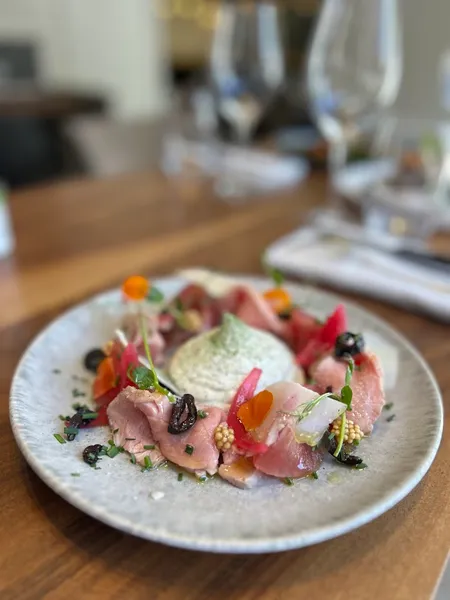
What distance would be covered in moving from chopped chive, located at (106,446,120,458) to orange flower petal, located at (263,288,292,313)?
11.7 inches

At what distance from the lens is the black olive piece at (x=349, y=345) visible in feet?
1.92

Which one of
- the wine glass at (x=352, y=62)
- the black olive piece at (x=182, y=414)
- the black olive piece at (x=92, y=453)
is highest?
the wine glass at (x=352, y=62)

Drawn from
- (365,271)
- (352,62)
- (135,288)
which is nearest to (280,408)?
(135,288)

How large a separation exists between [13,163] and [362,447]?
3.41 metres

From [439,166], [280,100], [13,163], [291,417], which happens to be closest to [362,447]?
[291,417]

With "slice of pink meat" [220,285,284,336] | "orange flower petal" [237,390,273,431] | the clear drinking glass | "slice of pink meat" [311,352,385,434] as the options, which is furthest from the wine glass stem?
"orange flower petal" [237,390,273,431]

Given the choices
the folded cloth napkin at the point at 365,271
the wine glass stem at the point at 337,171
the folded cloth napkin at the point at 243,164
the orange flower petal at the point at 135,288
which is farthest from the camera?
the folded cloth napkin at the point at 243,164

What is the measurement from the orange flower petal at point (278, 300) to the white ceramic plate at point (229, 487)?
0.18 metres

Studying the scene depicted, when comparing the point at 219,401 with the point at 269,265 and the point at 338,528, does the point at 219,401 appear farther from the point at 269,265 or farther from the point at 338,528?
the point at 269,265

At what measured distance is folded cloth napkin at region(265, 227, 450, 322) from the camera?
832 mm

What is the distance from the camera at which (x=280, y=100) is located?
10.5 feet

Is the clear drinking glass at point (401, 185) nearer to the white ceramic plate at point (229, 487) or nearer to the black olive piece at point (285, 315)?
the black olive piece at point (285, 315)

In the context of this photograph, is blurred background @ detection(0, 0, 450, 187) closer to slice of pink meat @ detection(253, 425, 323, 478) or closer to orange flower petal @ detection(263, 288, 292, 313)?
orange flower petal @ detection(263, 288, 292, 313)

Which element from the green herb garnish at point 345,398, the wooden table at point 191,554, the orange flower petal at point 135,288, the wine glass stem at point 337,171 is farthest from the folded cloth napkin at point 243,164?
the green herb garnish at point 345,398
